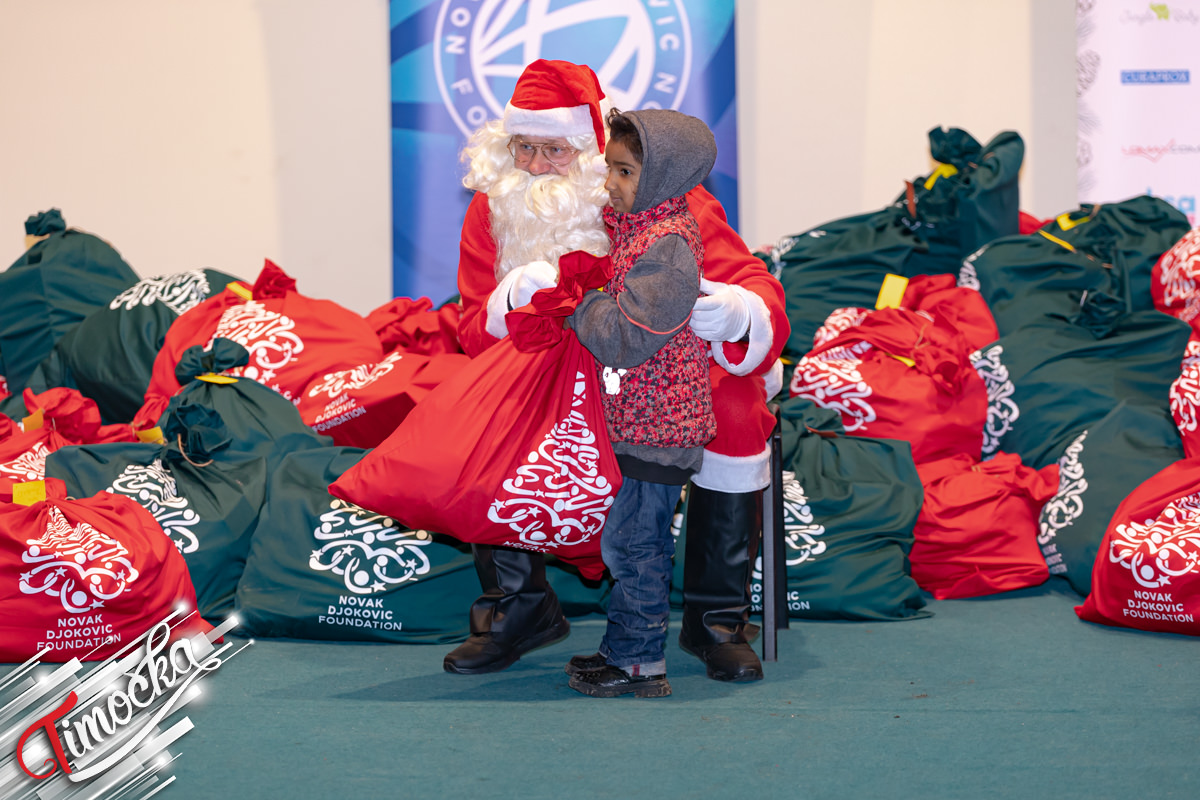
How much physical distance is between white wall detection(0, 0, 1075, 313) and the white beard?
2.07 meters

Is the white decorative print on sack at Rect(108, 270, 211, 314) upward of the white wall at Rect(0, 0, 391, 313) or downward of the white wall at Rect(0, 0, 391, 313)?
downward

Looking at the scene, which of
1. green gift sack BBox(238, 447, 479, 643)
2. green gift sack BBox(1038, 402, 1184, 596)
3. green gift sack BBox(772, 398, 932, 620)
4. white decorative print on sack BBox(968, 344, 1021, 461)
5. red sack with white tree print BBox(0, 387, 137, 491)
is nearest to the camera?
green gift sack BBox(238, 447, 479, 643)

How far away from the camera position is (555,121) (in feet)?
6.56

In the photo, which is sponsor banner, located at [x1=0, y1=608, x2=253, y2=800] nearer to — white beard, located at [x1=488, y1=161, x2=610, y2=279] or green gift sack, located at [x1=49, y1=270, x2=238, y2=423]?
white beard, located at [x1=488, y1=161, x2=610, y2=279]

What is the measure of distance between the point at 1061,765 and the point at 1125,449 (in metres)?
1.26

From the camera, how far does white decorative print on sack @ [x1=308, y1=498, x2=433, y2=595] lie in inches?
88.9

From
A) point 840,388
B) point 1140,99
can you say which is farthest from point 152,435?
point 1140,99

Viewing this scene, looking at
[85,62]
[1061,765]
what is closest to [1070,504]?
[1061,765]

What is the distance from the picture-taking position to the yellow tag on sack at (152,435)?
2637 mm

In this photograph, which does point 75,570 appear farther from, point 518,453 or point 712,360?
point 712,360

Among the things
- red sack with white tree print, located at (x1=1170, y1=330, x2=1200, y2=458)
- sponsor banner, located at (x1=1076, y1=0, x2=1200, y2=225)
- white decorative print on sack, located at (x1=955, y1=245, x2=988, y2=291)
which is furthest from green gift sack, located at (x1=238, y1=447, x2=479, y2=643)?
sponsor banner, located at (x1=1076, y1=0, x2=1200, y2=225)

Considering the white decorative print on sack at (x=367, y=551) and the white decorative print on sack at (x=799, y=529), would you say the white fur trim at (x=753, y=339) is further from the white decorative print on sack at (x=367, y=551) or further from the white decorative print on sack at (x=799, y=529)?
the white decorative print on sack at (x=367, y=551)

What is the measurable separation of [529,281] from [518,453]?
0.92 feet

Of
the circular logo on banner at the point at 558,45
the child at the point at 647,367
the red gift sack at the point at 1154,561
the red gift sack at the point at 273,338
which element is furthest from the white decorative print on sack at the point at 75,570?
the circular logo on banner at the point at 558,45
